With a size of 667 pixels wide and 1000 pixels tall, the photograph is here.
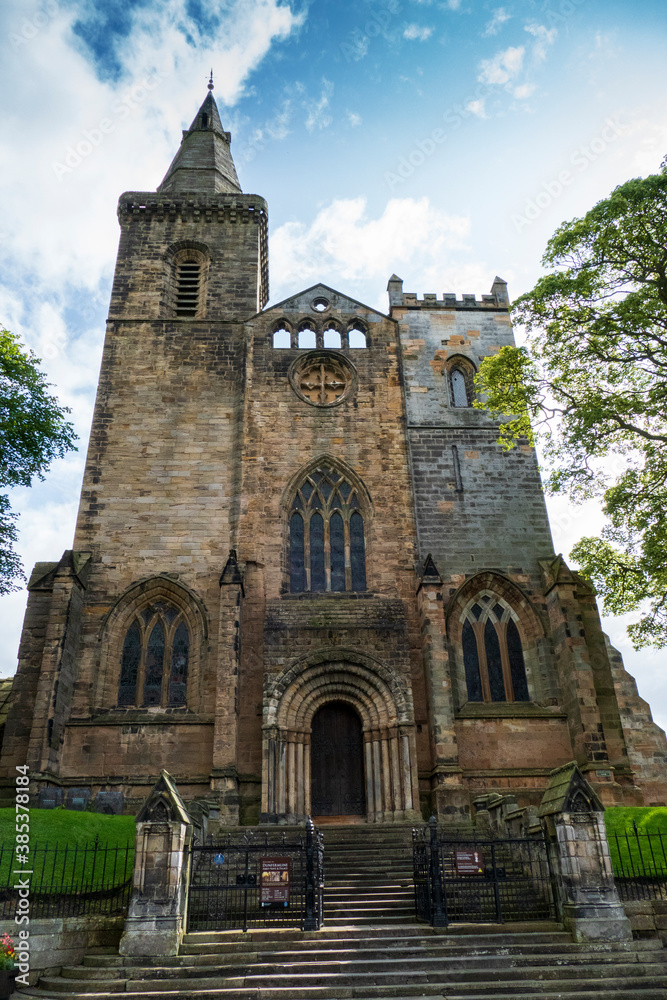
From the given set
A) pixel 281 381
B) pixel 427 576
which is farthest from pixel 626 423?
pixel 281 381

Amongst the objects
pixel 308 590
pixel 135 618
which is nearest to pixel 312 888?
pixel 308 590

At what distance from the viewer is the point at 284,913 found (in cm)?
1094

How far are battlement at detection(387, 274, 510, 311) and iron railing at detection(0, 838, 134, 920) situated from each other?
18838 mm

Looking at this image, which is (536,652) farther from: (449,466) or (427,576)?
(449,466)

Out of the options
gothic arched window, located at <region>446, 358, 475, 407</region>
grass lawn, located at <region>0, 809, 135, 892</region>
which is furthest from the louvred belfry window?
grass lawn, located at <region>0, 809, 135, 892</region>

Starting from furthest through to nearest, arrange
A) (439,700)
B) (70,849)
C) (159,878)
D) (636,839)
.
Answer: (439,700), (70,849), (636,839), (159,878)

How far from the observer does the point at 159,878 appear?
10172 mm

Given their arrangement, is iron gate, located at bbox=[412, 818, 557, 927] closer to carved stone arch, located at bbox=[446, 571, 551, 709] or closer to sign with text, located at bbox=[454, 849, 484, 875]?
sign with text, located at bbox=[454, 849, 484, 875]

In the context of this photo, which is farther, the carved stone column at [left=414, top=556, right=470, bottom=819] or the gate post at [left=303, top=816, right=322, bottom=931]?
the carved stone column at [left=414, top=556, right=470, bottom=819]

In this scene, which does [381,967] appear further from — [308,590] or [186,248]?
[186,248]

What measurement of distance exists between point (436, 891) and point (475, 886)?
105 centimetres

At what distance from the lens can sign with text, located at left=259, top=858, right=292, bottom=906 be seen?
1067 cm

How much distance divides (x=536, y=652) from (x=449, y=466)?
5953 mm

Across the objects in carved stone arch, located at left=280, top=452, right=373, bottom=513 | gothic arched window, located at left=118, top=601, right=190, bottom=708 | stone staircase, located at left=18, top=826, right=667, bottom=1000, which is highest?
carved stone arch, located at left=280, top=452, right=373, bottom=513
